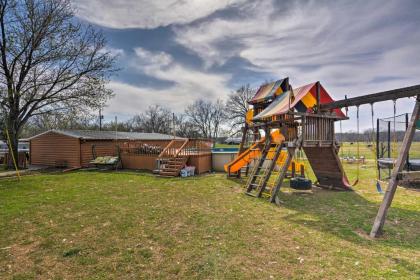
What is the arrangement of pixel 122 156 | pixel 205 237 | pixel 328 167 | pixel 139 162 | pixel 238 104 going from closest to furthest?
pixel 205 237 → pixel 328 167 → pixel 139 162 → pixel 122 156 → pixel 238 104

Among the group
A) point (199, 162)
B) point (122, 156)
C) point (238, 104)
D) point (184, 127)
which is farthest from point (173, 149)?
point (184, 127)

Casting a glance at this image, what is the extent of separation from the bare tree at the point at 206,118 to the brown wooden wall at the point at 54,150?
40.7 meters

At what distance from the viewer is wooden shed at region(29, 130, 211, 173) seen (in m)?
Result: 14.2

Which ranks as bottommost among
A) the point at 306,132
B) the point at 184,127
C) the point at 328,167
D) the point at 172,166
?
the point at 172,166

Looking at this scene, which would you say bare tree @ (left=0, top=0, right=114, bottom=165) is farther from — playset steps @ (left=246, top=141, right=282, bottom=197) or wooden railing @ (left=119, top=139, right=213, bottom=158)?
playset steps @ (left=246, top=141, right=282, bottom=197)

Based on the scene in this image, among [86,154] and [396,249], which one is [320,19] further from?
[86,154]

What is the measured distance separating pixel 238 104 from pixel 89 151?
3133 centimetres

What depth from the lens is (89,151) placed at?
16.7m

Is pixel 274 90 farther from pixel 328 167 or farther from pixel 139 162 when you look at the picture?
pixel 139 162

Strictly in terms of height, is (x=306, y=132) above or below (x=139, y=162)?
above

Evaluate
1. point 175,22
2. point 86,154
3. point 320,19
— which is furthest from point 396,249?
point 86,154

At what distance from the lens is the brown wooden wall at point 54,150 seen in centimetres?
1638

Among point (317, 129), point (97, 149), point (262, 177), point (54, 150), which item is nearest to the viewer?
point (317, 129)

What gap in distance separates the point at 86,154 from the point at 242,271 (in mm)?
15963
